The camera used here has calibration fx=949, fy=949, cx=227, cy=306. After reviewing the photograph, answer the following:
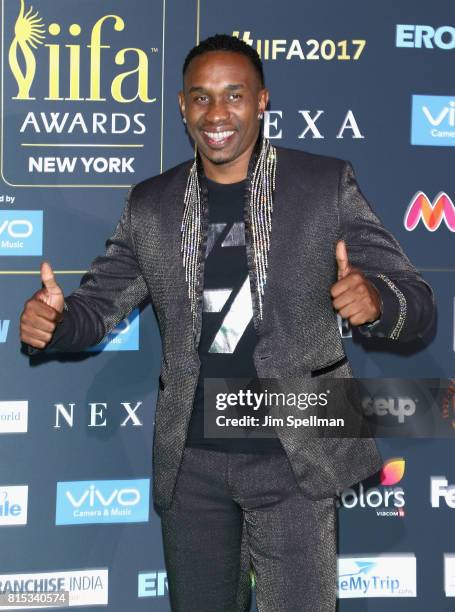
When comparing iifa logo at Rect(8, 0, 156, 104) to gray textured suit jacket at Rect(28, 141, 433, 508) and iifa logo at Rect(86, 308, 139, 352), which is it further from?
gray textured suit jacket at Rect(28, 141, 433, 508)

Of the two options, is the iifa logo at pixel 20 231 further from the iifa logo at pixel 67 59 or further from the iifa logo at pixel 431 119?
the iifa logo at pixel 431 119

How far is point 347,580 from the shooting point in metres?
3.20

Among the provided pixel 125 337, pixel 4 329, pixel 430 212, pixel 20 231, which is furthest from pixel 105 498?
pixel 430 212

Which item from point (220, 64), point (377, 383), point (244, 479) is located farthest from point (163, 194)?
point (377, 383)

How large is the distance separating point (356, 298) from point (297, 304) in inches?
10.1

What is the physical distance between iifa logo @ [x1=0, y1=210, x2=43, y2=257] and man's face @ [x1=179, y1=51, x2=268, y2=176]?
0.91m

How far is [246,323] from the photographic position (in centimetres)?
213

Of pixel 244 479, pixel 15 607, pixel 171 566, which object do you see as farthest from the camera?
pixel 15 607

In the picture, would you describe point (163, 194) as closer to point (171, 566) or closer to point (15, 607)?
point (171, 566)

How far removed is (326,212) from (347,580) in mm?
1551

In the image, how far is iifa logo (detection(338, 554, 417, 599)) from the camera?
10.5 ft

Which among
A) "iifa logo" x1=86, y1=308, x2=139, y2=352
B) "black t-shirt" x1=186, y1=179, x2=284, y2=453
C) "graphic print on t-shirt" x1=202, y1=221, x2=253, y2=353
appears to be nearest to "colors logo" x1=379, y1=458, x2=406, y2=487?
"iifa logo" x1=86, y1=308, x2=139, y2=352

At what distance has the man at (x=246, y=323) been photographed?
6.89 ft

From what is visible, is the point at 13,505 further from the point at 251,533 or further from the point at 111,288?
the point at 251,533
